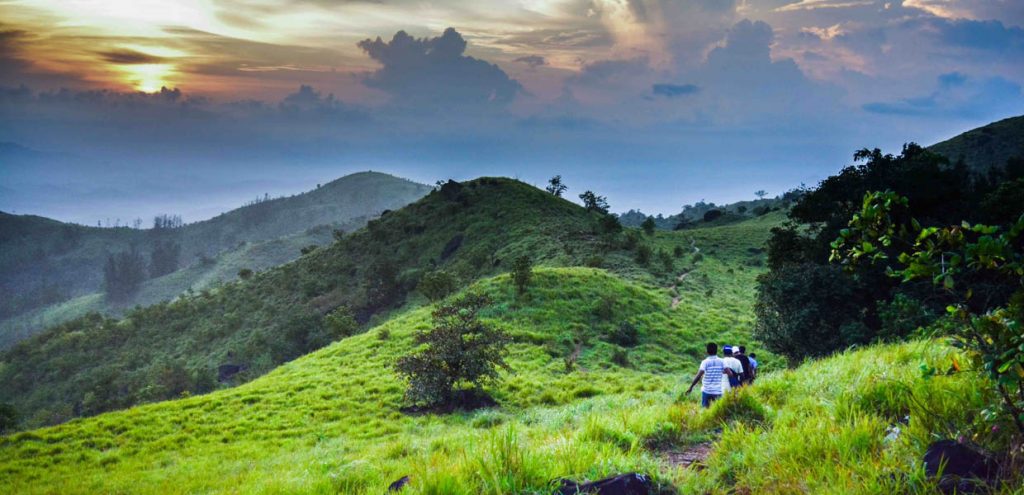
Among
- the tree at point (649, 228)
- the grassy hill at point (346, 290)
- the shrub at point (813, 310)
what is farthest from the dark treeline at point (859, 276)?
the tree at point (649, 228)

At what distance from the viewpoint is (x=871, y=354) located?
10.0 meters

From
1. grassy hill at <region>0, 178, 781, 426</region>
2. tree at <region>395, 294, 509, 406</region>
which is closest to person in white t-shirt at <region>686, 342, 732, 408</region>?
tree at <region>395, 294, 509, 406</region>

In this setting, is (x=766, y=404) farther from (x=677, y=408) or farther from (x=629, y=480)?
(x=629, y=480)

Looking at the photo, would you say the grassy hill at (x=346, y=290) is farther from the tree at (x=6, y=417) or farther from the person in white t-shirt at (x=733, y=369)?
the person in white t-shirt at (x=733, y=369)

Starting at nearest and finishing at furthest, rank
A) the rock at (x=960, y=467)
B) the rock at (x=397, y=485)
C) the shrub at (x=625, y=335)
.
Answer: the rock at (x=960, y=467), the rock at (x=397, y=485), the shrub at (x=625, y=335)

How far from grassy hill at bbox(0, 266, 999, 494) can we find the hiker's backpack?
283 millimetres

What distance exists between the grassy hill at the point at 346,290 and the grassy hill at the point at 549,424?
1309 centimetres

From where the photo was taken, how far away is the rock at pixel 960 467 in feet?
14.7

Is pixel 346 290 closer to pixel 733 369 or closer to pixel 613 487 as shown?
pixel 733 369

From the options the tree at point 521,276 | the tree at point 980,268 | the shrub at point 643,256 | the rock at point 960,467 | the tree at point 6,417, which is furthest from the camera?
the shrub at point 643,256

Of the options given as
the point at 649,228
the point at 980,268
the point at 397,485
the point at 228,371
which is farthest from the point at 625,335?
the point at 649,228

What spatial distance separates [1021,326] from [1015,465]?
1.41m

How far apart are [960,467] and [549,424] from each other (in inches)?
393

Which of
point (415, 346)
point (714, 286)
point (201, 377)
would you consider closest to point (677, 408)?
point (415, 346)
